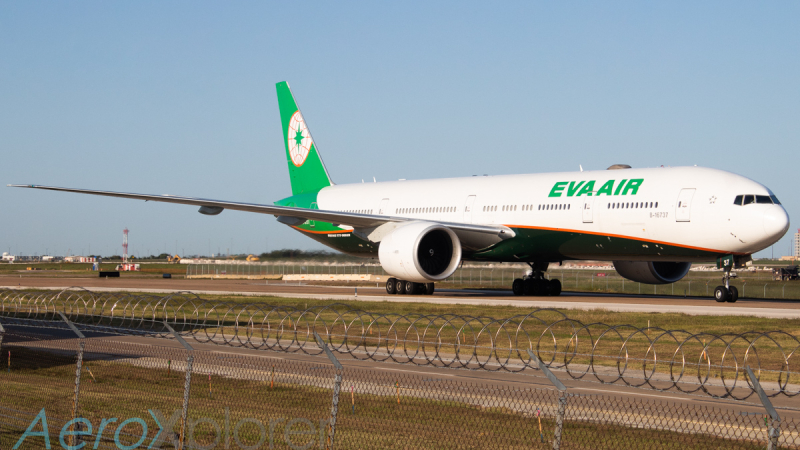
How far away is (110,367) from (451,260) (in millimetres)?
18812

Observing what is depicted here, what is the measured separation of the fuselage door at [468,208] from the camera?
35344mm

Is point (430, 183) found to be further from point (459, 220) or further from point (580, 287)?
point (580, 287)

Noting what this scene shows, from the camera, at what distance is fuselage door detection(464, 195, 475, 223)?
3534cm

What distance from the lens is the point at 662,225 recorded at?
93.1 ft

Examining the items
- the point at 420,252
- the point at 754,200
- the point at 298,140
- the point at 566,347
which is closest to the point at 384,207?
the point at 420,252

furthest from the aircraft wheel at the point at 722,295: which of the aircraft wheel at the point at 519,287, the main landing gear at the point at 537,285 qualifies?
the aircraft wheel at the point at 519,287

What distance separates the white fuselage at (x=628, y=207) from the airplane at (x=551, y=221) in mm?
38

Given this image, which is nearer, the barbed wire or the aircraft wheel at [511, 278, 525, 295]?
the barbed wire

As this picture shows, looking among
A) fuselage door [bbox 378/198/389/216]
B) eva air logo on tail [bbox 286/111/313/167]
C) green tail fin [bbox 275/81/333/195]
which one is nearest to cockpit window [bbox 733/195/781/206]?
fuselage door [bbox 378/198/389/216]

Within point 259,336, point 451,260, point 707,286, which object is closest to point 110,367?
point 259,336

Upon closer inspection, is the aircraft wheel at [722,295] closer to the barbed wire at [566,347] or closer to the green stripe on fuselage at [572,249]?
the green stripe on fuselage at [572,249]

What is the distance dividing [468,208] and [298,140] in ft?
43.7
